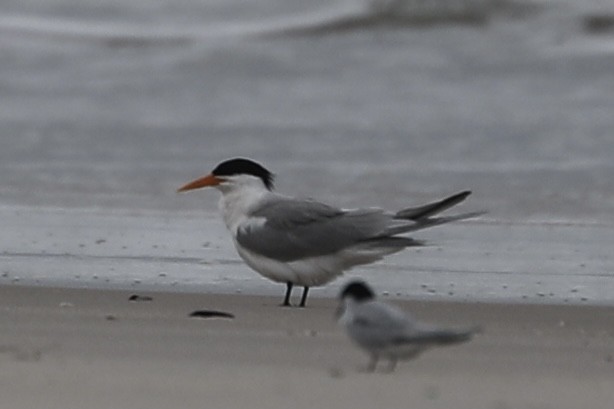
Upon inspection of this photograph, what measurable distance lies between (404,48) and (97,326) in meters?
14.6

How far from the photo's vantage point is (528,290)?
28.6 ft

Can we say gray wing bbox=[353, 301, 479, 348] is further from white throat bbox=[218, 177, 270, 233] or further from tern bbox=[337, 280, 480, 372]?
white throat bbox=[218, 177, 270, 233]

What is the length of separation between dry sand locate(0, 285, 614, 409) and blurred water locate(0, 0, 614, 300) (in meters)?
1.77

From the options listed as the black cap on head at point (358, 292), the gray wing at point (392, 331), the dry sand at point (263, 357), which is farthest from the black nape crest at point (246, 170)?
the gray wing at point (392, 331)

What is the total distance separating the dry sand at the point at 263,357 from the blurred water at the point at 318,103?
1.77 metres

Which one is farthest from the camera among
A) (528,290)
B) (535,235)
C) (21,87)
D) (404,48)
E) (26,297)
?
(404,48)

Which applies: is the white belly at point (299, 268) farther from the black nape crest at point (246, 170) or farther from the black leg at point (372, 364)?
the black leg at point (372, 364)

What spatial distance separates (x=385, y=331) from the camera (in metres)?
5.75

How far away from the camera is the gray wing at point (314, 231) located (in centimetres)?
848

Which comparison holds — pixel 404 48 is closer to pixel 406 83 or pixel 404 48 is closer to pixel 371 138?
pixel 406 83

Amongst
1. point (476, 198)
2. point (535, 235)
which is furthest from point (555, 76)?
point (535, 235)

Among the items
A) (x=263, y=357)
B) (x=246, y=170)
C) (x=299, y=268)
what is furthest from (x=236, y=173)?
(x=263, y=357)

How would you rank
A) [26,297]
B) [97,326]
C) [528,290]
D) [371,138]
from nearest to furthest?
[97,326]
[26,297]
[528,290]
[371,138]

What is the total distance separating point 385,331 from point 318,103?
1184 centimetres
